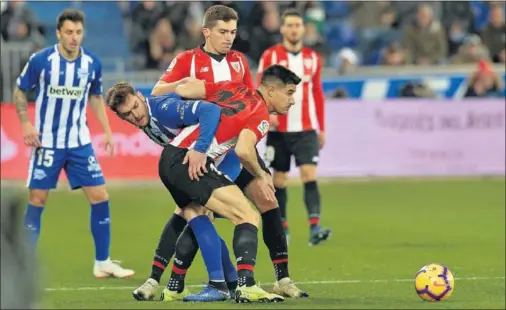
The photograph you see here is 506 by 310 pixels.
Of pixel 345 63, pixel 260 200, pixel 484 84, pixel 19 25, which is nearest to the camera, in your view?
pixel 260 200

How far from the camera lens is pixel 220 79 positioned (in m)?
9.12

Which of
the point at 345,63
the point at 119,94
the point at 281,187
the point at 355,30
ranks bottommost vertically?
the point at 281,187

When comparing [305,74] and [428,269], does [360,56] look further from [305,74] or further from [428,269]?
[428,269]

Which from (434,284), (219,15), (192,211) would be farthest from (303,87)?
(434,284)

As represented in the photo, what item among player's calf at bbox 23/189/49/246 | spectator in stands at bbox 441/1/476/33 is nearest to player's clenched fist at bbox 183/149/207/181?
player's calf at bbox 23/189/49/246

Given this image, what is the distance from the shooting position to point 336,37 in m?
23.1

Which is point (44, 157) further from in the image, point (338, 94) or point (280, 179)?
point (338, 94)

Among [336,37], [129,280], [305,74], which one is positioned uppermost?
[336,37]

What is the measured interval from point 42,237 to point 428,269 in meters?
6.07

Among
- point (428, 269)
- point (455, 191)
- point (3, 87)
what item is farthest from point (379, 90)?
point (428, 269)

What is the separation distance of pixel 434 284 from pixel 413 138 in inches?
437

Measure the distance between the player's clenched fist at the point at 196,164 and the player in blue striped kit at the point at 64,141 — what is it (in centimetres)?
265

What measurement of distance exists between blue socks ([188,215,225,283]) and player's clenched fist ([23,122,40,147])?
2758 mm

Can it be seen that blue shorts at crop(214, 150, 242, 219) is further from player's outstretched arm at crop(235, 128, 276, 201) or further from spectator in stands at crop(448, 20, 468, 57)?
spectator in stands at crop(448, 20, 468, 57)
